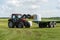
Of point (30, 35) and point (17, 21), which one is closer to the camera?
point (30, 35)

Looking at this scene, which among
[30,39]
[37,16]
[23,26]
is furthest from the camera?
[37,16]

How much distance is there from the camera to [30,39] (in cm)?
1588

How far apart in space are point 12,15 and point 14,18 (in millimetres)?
497

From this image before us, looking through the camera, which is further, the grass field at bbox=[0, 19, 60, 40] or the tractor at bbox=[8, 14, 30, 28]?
the tractor at bbox=[8, 14, 30, 28]

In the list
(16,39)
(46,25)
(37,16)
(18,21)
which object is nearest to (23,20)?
(18,21)

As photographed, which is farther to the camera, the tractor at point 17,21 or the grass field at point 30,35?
the tractor at point 17,21

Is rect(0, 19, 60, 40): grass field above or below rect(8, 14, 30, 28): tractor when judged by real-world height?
below

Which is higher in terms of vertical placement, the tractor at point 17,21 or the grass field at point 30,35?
the tractor at point 17,21

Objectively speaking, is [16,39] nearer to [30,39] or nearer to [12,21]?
[30,39]

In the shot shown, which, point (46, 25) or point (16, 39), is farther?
point (46, 25)

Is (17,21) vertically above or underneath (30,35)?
above

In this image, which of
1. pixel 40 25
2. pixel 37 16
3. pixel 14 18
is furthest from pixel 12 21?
pixel 37 16

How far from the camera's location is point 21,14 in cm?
2895

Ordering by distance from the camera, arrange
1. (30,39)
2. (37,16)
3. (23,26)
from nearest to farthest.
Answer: (30,39)
(23,26)
(37,16)
